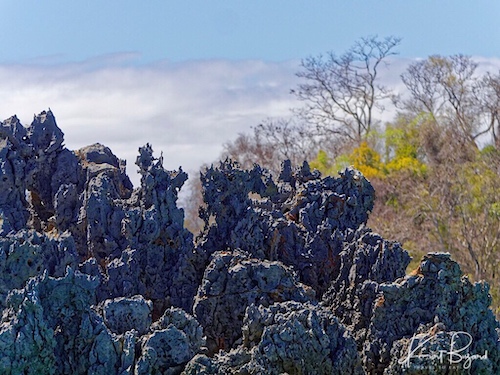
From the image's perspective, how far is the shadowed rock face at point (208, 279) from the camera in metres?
8.20

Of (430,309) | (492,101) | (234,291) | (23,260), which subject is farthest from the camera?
(492,101)

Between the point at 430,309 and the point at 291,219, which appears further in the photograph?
the point at 291,219

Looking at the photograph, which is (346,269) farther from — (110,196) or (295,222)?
(110,196)

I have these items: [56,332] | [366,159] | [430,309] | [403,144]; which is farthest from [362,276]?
[403,144]

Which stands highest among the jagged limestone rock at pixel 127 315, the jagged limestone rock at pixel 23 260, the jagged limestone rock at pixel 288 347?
the jagged limestone rock at pixel 23 260

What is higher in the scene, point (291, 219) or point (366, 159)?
point (366, 159)

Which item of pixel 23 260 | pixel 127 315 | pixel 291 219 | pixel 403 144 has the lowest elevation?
pixel 127 315

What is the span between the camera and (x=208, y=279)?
30.9 feet

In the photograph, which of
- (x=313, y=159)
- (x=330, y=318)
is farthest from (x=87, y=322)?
(x=313, y=159)

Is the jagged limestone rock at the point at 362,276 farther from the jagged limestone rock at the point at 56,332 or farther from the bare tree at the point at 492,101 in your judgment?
the bare tree at the point at 492,101

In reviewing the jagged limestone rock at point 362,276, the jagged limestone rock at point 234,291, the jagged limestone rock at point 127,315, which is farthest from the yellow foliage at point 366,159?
the jagged limestone rock at point 127,315

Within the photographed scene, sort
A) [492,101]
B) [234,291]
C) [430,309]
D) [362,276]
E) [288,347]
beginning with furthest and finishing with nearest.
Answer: [492,101] → [362,276] → [234,291] → [430,309] → [288,347]

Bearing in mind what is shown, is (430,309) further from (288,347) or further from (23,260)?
(23,260)

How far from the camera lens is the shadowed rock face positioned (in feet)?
26.9
